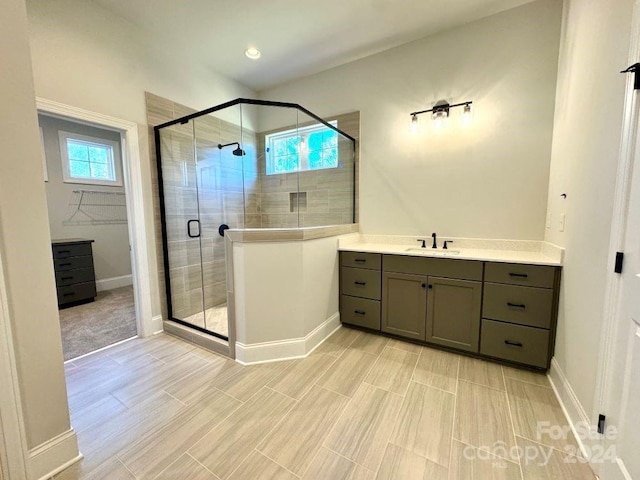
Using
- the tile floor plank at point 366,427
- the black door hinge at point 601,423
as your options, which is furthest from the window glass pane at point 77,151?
the black door hinge at point 601,423

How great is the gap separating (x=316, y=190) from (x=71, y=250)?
3584 mm

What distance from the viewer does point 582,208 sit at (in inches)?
59.0

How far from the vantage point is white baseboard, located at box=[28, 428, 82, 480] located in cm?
115

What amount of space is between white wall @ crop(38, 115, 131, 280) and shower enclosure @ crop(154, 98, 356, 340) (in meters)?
2.36

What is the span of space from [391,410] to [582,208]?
1.68m

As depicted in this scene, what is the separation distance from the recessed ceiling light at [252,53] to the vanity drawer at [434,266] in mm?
2654

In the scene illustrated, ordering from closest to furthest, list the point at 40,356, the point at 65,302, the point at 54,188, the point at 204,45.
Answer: the point at 40,356, the point at 204,45, the point at 65,302, the point at 54,188

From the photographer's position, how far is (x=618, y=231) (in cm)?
112

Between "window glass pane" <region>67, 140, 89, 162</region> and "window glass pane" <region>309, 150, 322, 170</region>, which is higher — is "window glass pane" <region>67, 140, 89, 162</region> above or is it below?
above

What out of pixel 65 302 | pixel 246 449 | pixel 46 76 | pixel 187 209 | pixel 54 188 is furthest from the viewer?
pixel 54 188

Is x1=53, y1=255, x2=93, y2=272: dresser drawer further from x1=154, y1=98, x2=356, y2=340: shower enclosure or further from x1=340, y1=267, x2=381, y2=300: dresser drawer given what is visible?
x1=340, y1=267, x2=381, y2=300: dresser drawer

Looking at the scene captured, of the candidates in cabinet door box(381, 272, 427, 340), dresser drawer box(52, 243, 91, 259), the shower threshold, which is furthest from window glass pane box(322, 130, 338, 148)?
dresser drawer box(52, 243, 91, 259)

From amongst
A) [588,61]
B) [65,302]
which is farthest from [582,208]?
[65,302]

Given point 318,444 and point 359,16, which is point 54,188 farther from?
point 318,444
